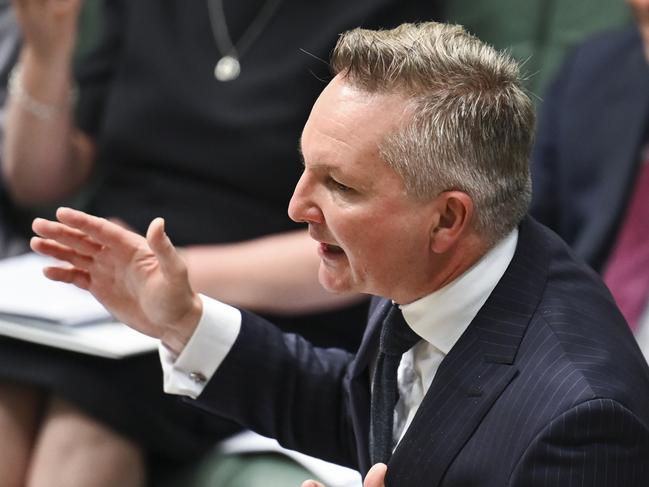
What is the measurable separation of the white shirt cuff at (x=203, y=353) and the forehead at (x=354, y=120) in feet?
0.91

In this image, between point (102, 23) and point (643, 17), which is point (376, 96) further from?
point (102, 23)

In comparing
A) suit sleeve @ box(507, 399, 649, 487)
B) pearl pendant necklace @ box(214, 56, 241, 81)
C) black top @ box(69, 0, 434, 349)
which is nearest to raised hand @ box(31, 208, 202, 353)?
suit sleeve @ box(507, 399, 649, 487)

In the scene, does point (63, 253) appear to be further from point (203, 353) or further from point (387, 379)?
point (387, 379)

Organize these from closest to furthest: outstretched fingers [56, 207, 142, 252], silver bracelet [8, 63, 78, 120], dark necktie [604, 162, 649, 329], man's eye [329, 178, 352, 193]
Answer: man's eye [329, 178, 352, 193] → outstretched fingers [56, 207, 142, 252] → dark necktie [604, 162, 649, 329] → silver bracelet [8, 63, 78, 120]

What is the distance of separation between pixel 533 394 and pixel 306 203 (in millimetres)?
291

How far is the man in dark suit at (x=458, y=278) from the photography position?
1.08 metres

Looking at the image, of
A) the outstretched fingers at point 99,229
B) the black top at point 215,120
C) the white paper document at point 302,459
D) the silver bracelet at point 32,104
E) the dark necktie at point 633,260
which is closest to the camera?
the outstretched fingers at point 99,229

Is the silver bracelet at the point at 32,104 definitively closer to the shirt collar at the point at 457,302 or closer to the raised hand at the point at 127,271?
the raised hand at the point at 127,271

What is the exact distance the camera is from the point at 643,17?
5.65 ft

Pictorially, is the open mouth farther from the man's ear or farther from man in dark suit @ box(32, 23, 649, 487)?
the man's ear

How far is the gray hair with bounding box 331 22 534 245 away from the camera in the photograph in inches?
43.7

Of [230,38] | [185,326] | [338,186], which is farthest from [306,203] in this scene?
[230,38]

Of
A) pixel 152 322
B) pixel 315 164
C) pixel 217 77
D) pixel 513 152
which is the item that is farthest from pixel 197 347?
pixel 217 77

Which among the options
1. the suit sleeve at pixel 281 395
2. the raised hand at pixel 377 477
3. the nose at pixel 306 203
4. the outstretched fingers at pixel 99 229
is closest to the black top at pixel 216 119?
the suit sleeve at pixel 281 395
